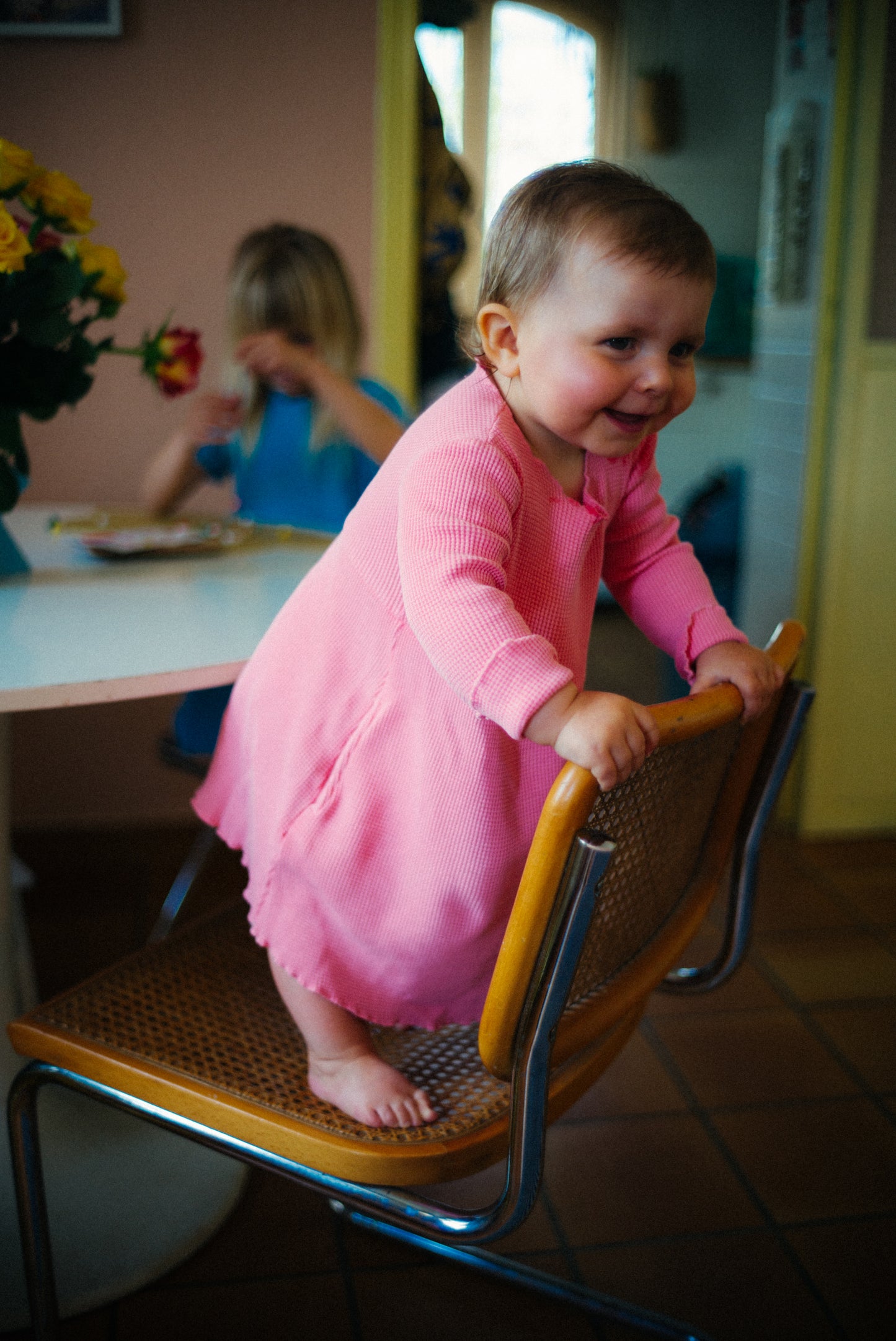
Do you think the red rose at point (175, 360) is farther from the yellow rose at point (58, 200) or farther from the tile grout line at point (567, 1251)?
the tile grout line at point (567, 1251)

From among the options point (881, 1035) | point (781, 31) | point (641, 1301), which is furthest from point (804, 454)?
point (641, 1301)

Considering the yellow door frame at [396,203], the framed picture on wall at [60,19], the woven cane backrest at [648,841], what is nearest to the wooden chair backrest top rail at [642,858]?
the woven cane backrest at [648,841]

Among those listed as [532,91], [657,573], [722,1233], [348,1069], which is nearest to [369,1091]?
[348,1069]

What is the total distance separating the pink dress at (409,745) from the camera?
0.88m

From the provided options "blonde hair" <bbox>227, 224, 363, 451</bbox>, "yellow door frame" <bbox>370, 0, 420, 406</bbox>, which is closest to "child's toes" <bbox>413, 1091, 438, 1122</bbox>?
"blonde hair" <bbox>227, 224, 363, 451</bbox>

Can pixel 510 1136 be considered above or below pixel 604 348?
below

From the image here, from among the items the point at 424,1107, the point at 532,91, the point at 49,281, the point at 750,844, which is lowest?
the point at 424,1107

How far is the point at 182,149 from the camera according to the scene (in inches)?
94.0

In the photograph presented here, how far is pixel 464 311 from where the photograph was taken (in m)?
4.39

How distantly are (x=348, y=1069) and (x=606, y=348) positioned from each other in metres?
0.62

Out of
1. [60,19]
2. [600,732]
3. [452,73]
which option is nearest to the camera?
[600,732]

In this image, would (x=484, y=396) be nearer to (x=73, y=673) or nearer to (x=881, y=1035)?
(x=73, y=673)

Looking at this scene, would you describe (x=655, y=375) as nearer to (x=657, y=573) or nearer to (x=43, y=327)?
(x=657, y=573)

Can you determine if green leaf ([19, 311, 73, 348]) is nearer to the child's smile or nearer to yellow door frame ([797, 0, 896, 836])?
the child's smile
